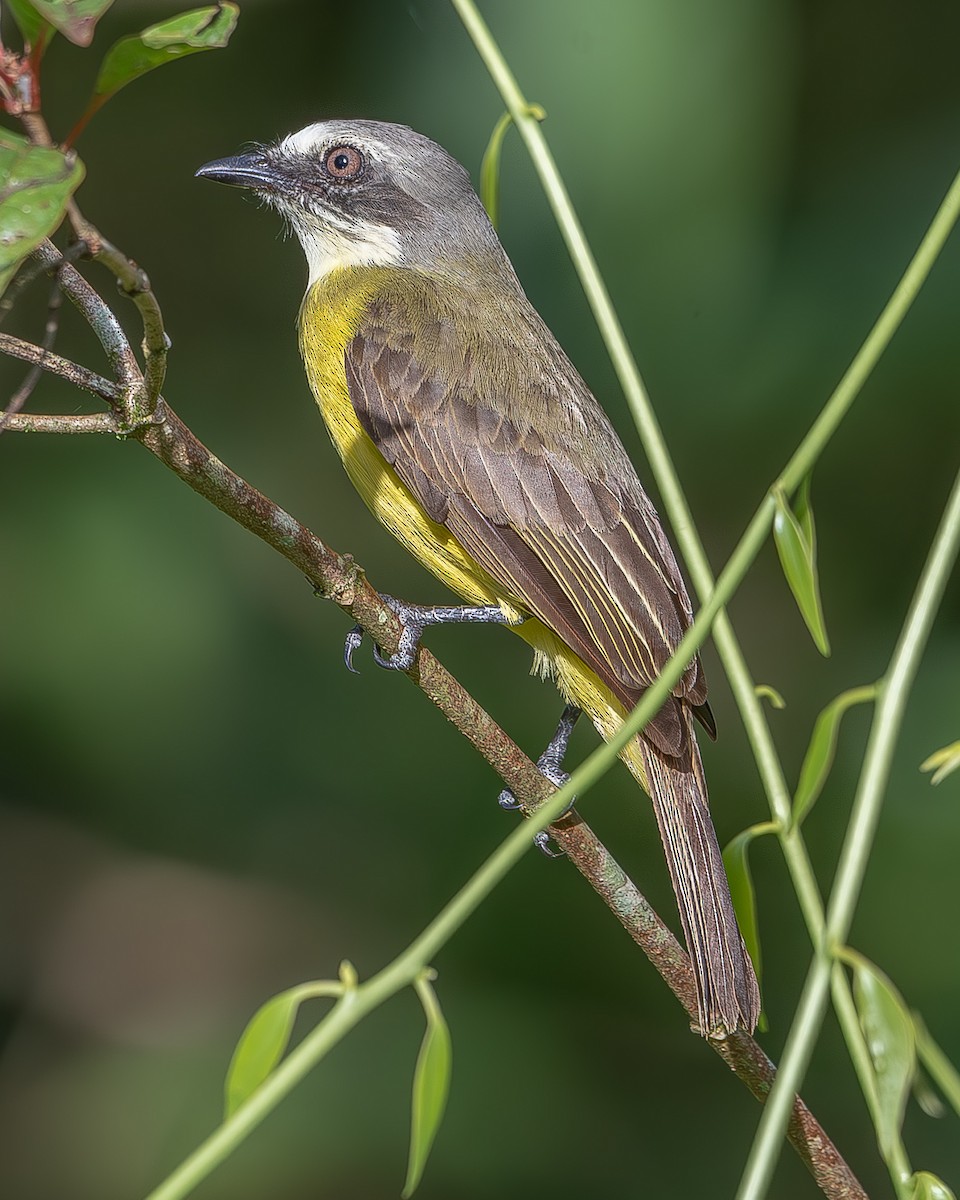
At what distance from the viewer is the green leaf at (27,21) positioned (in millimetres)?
1480

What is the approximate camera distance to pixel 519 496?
3330 mm

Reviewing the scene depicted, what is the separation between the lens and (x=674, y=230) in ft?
12.9

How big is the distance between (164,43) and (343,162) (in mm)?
2604

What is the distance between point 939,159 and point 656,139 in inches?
29.8

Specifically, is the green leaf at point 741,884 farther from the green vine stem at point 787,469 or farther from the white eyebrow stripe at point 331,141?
the white eyebrow stripe at point 331,141

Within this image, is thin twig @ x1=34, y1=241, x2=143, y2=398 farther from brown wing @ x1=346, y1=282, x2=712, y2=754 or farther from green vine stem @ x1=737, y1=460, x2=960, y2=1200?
brown wing @ x1=346, y1=282, x2=712, y2=754

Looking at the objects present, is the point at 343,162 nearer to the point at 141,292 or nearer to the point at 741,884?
the point at 141,292

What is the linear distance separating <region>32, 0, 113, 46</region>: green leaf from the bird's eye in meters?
2.66

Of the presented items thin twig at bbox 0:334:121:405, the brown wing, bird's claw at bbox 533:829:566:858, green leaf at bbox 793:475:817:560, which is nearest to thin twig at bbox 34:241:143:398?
thin twig at bbox 0:334:121:405

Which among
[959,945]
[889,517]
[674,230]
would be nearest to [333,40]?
[674,230]

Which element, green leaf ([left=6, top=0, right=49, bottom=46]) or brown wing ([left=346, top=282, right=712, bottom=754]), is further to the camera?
brown wing ([left=346, top=282, right=712, bottom=754])

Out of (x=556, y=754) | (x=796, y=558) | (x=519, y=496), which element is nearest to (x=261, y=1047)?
(x=796, y=558)

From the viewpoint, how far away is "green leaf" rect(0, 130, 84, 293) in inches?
47.5

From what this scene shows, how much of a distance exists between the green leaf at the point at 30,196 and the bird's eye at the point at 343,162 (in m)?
2.80
